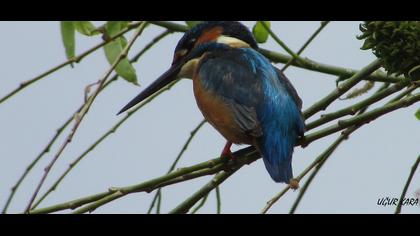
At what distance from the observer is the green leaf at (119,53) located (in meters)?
2.54

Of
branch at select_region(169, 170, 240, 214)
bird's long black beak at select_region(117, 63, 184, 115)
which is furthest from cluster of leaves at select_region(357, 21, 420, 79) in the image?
bird's long black beak at select_region(117, 63, 184, 115)

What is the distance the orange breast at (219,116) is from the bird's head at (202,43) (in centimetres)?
14

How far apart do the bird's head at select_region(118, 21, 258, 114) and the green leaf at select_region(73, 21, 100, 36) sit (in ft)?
1.60

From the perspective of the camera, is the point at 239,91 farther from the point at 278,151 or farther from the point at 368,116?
the point at 368,116

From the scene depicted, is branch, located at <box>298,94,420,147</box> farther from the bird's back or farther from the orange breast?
the orange breast

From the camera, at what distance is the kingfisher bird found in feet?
8.76

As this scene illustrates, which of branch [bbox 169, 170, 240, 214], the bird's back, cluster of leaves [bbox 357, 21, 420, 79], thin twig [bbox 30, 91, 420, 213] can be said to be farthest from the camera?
the bird's back

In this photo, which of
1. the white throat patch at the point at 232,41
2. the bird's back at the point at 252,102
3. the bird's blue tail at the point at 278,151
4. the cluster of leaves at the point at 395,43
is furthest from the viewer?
the white throat patch at the point at 232,41

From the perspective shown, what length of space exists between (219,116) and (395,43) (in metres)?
0.77

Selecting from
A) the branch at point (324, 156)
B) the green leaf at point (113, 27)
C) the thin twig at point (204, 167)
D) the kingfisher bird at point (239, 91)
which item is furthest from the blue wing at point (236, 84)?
the green leaf at point (113, 27)

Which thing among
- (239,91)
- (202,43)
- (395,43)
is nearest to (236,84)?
(239,91)

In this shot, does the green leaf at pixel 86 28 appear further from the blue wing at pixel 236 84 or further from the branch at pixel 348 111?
the branch at pixel 348 111

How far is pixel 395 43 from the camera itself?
2357 millimetres
